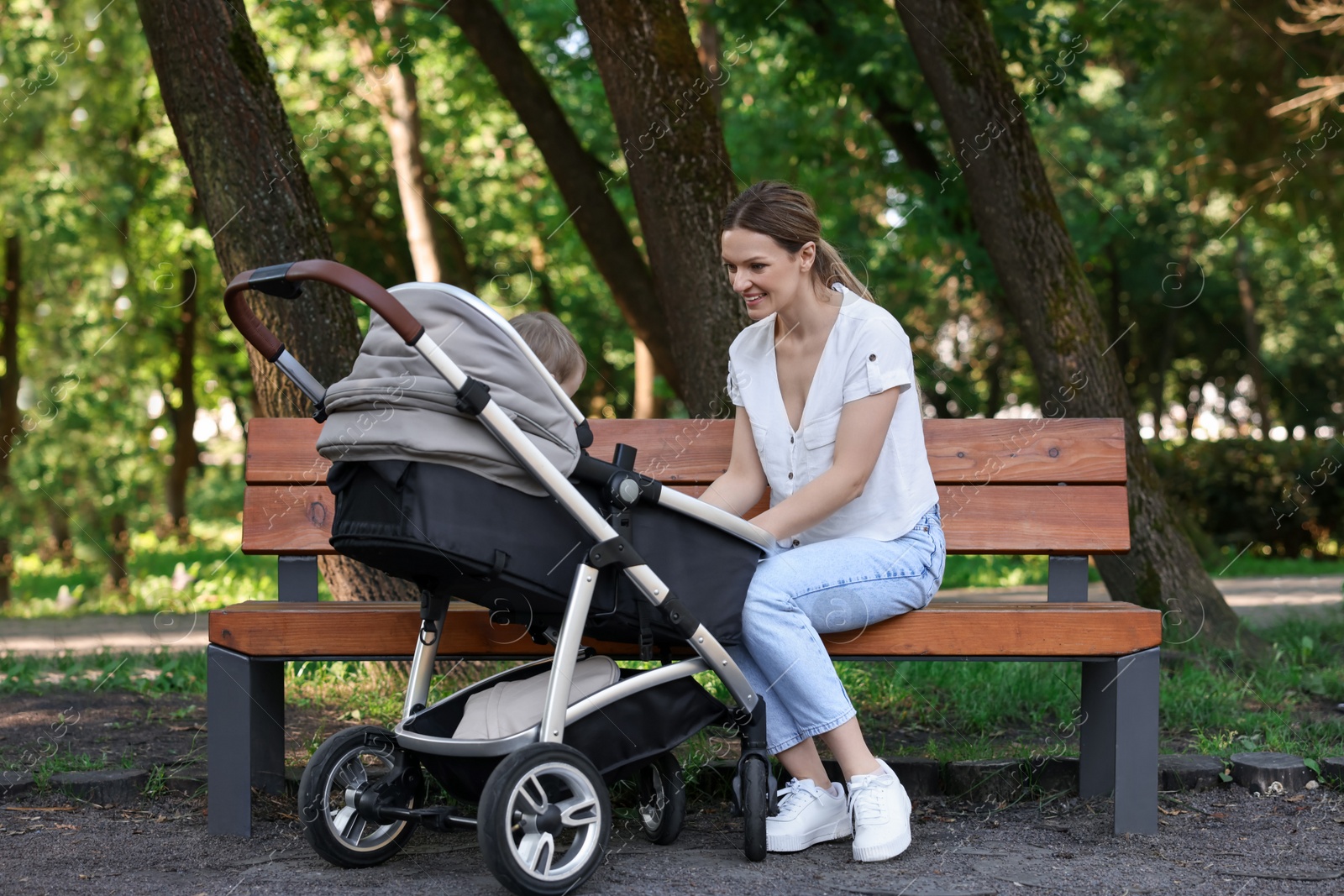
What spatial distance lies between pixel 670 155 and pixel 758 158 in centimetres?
832

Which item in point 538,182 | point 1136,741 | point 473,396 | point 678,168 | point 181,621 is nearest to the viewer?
point 473,396

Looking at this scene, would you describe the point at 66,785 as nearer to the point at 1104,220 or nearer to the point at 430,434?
the point at 430,434

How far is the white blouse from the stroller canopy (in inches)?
30.6

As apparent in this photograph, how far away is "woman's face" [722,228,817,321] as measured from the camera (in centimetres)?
312

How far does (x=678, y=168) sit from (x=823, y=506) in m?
2.42

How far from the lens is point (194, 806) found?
11.5ft

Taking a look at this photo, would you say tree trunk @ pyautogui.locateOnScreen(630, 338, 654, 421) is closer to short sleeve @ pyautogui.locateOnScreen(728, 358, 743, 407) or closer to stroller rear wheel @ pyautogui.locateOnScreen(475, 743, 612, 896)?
short sleeve @ pyautogui.locateOnScreen(728, 358, 743, 407)

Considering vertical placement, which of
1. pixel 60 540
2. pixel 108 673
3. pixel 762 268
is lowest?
pixel 60 540

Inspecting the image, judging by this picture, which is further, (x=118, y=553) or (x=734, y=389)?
(x=118, y=553)

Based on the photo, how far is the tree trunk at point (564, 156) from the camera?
7.40m

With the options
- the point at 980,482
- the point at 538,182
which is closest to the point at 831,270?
the point at 980,482

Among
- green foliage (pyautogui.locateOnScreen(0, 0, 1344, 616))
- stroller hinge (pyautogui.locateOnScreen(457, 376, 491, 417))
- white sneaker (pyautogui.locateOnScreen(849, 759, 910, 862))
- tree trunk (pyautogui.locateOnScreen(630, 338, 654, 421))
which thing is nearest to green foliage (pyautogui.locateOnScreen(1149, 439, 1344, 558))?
green foliage (pyautogui.locateOnScreen(0, 0, 1344, 616))

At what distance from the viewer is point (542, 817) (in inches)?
102

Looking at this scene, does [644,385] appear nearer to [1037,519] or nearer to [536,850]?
[1037,519]
